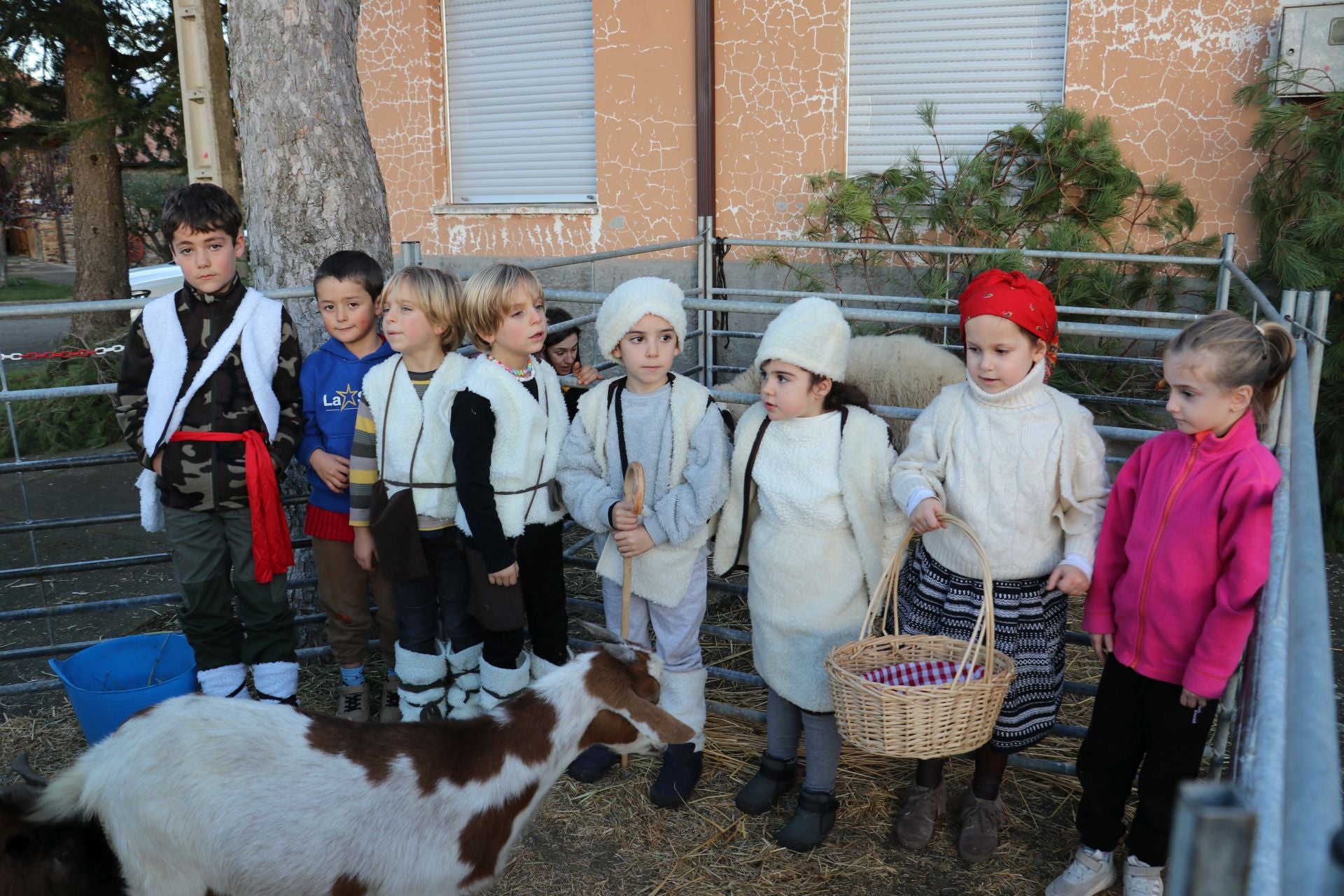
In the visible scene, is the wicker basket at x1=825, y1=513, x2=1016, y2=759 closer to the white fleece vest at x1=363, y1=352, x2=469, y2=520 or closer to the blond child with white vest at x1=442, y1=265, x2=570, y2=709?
the blond child with white vest at x1=442, y1=265, x2=570, y2=709

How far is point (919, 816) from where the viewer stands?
10.2 ft

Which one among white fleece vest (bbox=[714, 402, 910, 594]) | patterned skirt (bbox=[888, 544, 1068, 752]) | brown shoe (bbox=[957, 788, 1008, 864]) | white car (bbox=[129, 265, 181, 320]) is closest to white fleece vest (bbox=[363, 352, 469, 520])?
white fleece vest (bbox=[714, 402, 910, 594])

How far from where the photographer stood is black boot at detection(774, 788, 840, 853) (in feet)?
10.0

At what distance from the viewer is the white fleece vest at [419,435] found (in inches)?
129

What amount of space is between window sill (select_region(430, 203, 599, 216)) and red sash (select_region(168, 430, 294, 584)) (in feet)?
20.3

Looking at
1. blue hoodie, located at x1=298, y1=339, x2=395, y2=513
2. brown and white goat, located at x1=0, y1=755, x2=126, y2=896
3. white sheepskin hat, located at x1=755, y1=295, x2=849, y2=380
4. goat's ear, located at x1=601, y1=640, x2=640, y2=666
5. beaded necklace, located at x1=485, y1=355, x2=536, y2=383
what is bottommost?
brown and white goat, located at x1=0, y1=755, x2=126, y2=896

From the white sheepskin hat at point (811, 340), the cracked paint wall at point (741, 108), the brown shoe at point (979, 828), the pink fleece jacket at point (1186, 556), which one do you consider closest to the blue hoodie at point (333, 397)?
the white sheepskin hat at point (811, 340)

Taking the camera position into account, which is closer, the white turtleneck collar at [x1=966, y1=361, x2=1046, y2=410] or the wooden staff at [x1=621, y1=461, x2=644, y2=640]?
the white turtleneck collar at [x1=966, y1=361, x2=1046, y2=410]

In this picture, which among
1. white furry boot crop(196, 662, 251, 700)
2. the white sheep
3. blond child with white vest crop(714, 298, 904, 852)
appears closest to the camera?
blond child with white vest crop(714, 298, 904, 852)

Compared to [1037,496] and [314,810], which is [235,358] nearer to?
[314,810]

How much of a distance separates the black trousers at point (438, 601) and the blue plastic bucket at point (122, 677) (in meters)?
0.82

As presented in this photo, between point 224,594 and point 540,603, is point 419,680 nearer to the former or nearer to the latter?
point 540,603

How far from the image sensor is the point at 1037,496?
2.77m

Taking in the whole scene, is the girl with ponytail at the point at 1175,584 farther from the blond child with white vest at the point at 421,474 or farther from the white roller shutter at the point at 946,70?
A: the white roller shutter at the point at 946,70
